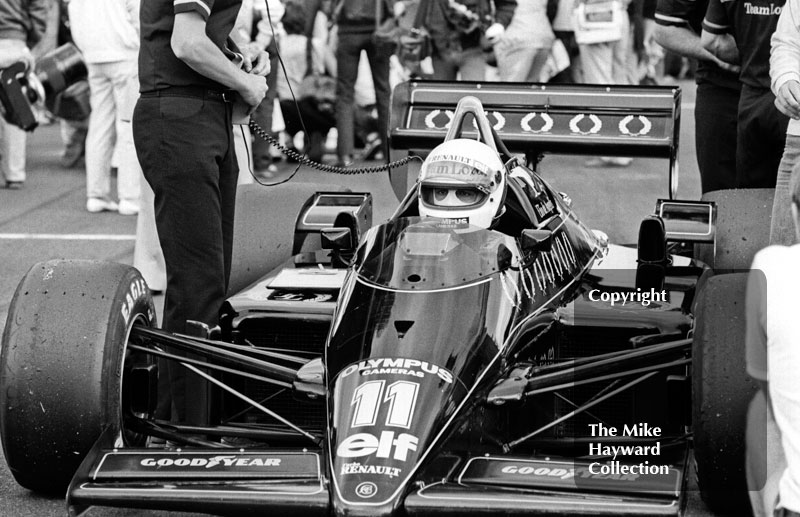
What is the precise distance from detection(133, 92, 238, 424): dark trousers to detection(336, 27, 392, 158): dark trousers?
265 inches

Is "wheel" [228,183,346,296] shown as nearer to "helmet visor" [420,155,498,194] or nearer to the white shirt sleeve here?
"helmet visor" [420,155,498,194]

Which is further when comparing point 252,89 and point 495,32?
point 495,32

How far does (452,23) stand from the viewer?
11.6 m

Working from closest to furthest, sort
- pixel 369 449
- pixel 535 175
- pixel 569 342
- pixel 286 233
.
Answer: pixel 369 449 < pixel 569 342 < pixel 535 175 < pixel 286 233

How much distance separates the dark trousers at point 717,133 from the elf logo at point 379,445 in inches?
148

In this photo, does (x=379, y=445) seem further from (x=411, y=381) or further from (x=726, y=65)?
(x=726, y=65)

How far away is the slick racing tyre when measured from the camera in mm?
4133

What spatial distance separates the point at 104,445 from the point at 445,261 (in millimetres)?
1275

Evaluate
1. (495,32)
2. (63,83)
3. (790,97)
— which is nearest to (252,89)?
(790,97)

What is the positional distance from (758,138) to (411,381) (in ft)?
9.60

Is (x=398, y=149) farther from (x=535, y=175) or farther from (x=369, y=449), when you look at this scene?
(x=369, y=449)

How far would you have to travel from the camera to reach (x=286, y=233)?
252 inches

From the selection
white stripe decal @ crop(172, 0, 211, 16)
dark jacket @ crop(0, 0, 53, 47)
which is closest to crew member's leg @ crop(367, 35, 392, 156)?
dark jacket @ crop(0, 0, 53, 47)

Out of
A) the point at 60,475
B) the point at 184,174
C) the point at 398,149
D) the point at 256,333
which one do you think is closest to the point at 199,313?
the point at 256,333
